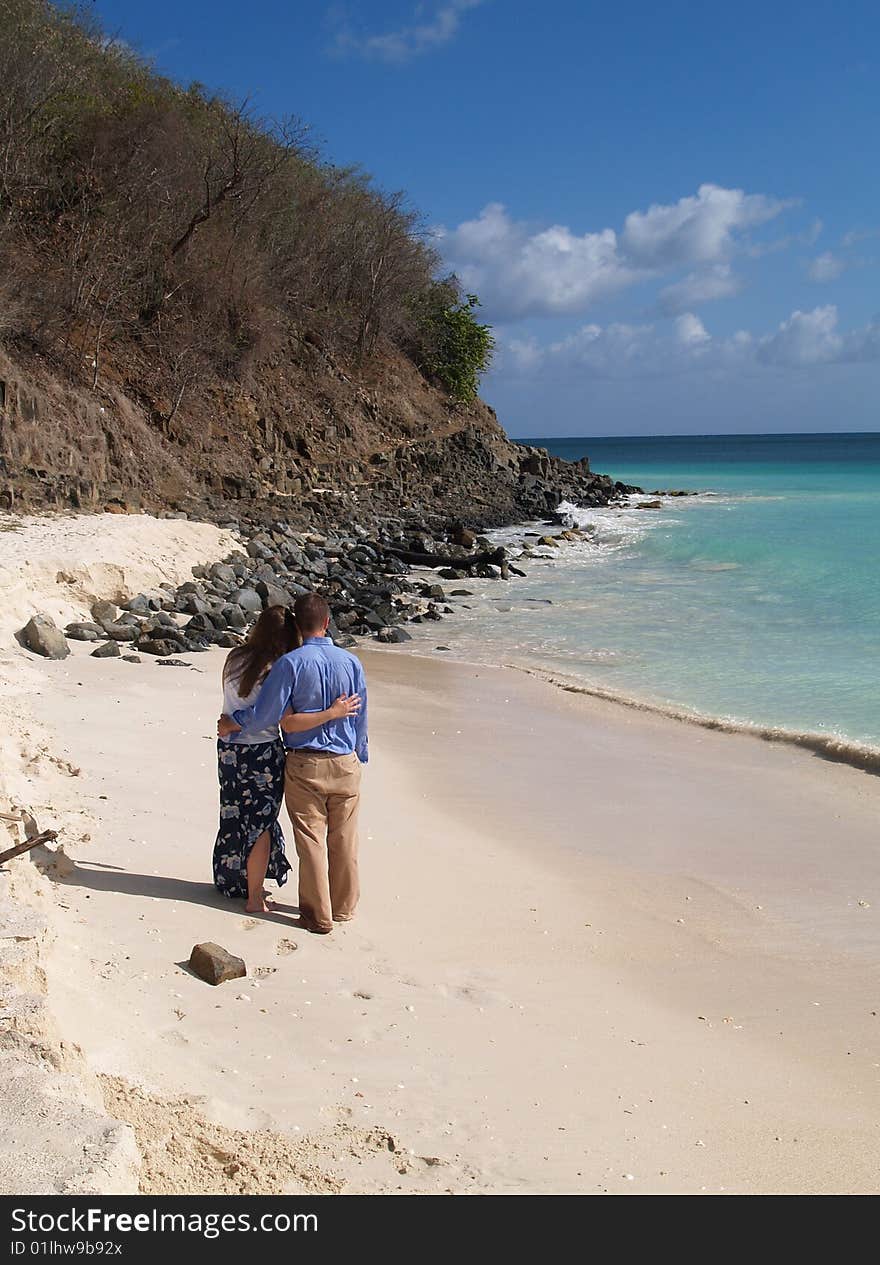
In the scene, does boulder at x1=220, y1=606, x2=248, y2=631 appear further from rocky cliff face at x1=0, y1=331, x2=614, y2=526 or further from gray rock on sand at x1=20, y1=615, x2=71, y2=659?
rocky cliff face at x1=0, y1=331, x2=614, y2=526

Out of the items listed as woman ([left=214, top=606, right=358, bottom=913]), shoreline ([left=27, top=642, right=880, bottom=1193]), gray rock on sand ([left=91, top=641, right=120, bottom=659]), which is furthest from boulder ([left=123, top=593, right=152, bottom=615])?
woman ([left=214, top=606, right=358, bottom=913])

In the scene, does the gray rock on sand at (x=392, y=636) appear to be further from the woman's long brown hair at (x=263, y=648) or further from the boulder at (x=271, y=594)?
the woman's long brown hair at (x=263, y=648)

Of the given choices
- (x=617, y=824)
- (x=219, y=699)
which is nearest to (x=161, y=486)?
(x=219, y=699)

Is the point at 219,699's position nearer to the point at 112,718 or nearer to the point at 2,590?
the point at 112,718

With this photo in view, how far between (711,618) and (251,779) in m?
12.8

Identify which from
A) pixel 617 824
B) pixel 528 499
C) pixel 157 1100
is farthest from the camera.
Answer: pixel 528 499

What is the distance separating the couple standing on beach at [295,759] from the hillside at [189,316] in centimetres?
1271

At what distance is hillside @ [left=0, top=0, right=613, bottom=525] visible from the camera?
66.9 feet

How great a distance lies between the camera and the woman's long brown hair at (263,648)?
5047 millimetres

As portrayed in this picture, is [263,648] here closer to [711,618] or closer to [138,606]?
[138,606]

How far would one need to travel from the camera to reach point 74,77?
23469 mm

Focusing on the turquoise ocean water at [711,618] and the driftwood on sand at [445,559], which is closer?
the turquoise ocean water at [711,618]

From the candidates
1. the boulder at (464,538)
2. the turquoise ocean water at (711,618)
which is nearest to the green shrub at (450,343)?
the turquoise ocean water at (711,618)

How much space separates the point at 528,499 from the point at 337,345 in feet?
25.6
